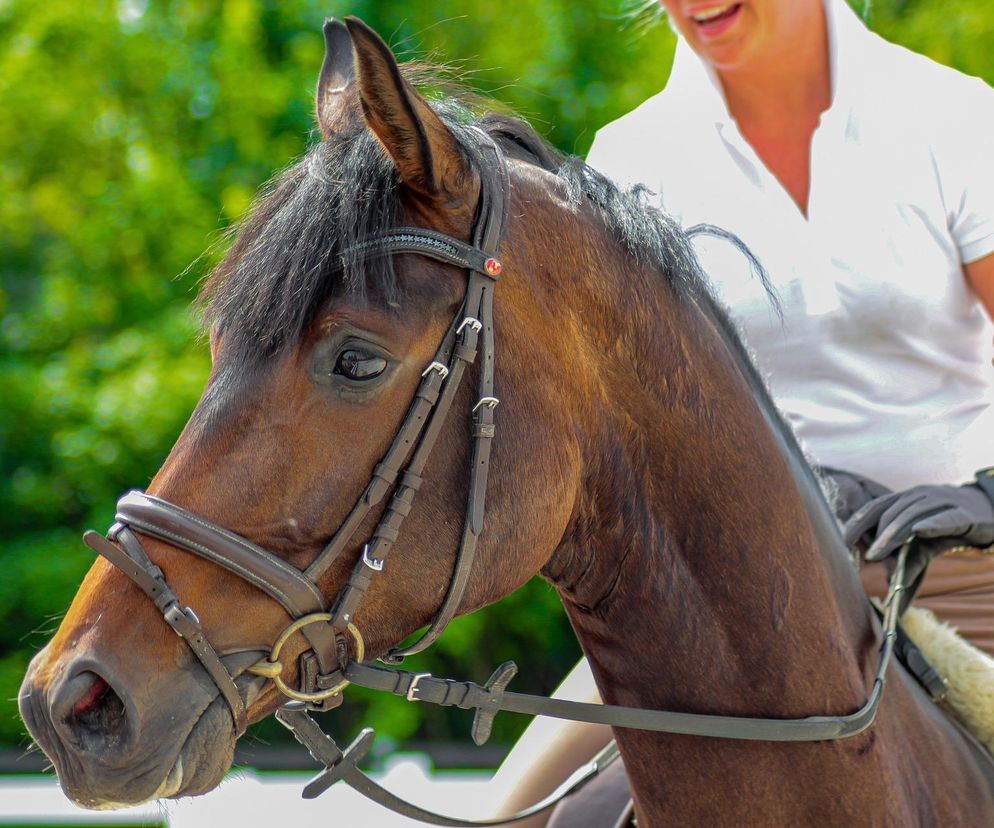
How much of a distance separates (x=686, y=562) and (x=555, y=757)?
2.90ft

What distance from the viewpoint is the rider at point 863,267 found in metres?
2.58

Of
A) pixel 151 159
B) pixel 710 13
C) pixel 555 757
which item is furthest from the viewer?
pixel 151 159

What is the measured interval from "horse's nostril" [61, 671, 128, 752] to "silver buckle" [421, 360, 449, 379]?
0.65 meters

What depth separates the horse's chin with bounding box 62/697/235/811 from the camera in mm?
1666

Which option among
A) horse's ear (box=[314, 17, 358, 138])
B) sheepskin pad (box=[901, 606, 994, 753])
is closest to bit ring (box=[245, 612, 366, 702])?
horse's ear (box=[314, 17, 358, 138])

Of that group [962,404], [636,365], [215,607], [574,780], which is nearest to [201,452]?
[215,607]

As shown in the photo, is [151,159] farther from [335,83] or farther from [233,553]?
[233,553]

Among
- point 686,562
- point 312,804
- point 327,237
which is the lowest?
point 312,804

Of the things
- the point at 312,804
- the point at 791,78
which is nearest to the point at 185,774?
the point at 791,78

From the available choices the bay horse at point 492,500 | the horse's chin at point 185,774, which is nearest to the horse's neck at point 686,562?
the bay horse at point 492,500

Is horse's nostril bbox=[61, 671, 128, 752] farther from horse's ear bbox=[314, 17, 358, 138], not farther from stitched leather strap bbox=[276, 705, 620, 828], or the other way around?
horse's ear bbox=[314, 17, 358, 138]

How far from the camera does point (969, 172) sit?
2.59 m

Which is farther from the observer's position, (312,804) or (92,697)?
(312,804)

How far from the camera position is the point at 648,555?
201 centimetres
